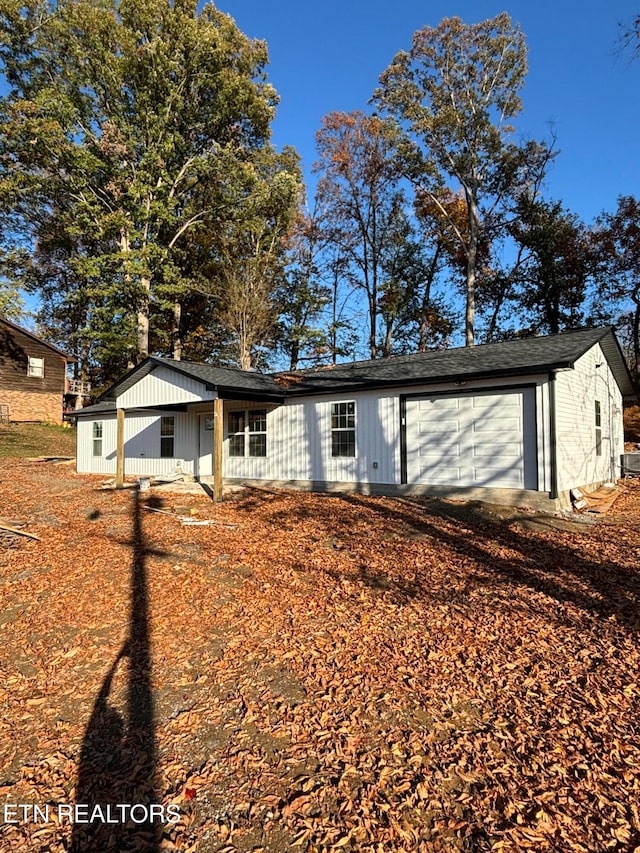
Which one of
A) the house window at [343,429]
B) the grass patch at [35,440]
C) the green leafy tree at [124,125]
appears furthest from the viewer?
the grass patch at [35,440]

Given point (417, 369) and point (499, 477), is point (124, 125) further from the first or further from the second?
point (499, 477)

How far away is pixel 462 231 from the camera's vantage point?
93.8 feet

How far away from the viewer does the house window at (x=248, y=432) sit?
47.9 feet

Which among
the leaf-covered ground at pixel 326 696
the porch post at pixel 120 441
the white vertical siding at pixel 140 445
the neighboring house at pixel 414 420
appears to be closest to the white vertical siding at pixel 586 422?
the neighboring house at pixel 414 420

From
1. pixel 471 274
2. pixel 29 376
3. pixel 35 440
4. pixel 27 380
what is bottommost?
pixel 35 440

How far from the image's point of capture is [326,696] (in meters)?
3.33

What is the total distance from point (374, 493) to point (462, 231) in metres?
22.9

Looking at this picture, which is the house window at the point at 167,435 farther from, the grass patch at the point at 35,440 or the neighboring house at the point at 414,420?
Result: the grass patch at the point at 35,440

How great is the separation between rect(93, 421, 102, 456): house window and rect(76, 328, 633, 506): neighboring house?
2979 mm

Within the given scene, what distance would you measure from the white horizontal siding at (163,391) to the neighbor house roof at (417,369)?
23cm

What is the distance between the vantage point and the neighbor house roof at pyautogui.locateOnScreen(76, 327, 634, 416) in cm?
→ 1034

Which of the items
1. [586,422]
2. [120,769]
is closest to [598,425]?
[586,422]

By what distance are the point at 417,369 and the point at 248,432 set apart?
585 centimetres

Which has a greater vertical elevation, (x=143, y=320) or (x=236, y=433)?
(x=143, y=320)
